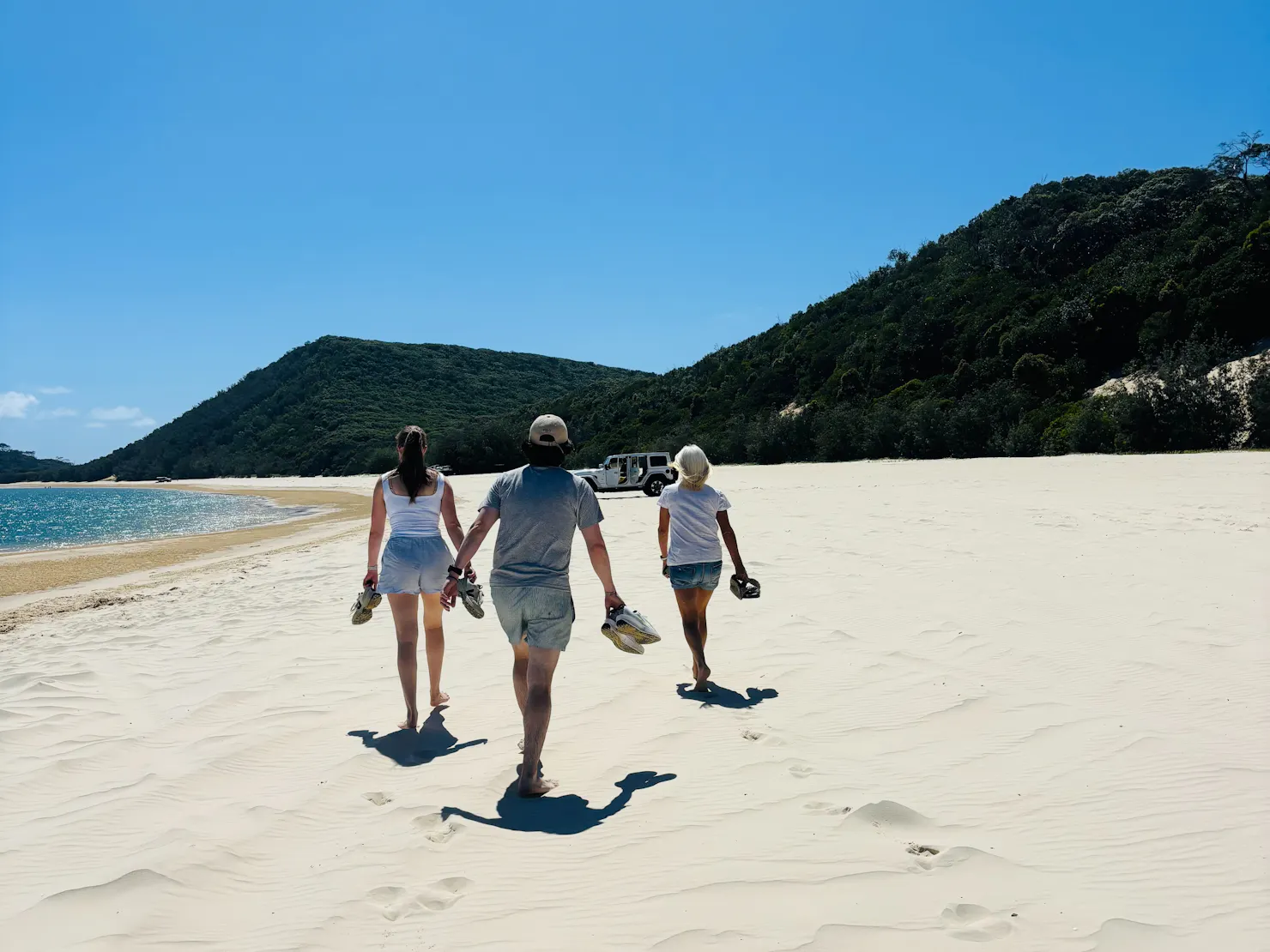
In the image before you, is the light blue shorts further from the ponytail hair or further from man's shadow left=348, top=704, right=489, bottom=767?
man's shadow left=348, top=704, right=489, bottom=767

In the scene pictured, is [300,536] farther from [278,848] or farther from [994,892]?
[994,892]

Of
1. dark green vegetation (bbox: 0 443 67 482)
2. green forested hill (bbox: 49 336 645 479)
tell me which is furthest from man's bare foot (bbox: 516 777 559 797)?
dark green vegetation (bbox: 0 443 67 482)

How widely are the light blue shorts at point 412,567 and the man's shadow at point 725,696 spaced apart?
5.78 feet

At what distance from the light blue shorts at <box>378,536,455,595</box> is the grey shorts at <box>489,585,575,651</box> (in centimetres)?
105

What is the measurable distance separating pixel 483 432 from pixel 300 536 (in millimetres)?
38684

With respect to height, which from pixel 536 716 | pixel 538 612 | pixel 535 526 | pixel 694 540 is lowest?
pixel 536 716

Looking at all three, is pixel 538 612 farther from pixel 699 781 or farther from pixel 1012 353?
pixel 1012 353

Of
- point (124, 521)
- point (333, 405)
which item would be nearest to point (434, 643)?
point (124, 521)

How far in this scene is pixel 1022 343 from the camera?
3581 cm

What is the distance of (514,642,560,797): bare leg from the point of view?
3717 mm

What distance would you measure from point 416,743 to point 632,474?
23.6 meters

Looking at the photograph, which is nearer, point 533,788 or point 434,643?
point 533,788

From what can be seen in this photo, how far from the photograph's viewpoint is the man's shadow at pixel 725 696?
4949 millimetres

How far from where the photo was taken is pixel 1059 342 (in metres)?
34.4
